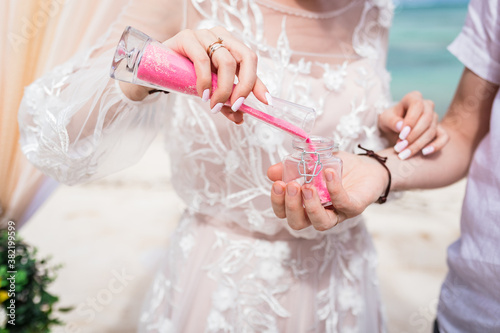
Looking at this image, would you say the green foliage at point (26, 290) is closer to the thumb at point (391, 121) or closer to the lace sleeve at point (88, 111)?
the lace sleeve at point (88, 111)

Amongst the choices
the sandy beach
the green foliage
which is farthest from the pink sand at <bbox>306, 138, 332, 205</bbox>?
the sandy beach

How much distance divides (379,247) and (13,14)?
6.78ft

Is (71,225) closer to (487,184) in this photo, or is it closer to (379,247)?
(379,247)

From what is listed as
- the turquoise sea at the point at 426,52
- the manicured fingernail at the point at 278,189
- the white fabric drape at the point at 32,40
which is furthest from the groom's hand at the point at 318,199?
the turquoise sea at the point at 426,52

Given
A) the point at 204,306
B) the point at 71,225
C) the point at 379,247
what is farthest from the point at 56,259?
the point at 379,247

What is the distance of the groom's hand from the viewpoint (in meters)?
0.56

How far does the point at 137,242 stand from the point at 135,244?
23mm

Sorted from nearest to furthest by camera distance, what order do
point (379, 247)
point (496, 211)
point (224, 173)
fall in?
point (496, 211)
point (224, 173)
point (379, 247)

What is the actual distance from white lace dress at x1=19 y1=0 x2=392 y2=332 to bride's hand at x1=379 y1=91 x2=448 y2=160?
49mm

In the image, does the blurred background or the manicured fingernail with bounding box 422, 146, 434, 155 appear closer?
the manicured fingernail with bounding box 422, 146, 434, 155

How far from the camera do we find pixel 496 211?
699 millimetres

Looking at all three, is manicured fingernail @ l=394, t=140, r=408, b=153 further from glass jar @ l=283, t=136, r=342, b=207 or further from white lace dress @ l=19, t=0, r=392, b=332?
glass jar @ l=283, t=136, r=342, b=207

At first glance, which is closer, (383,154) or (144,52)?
(144,52)

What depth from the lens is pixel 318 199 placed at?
1.85 ft
